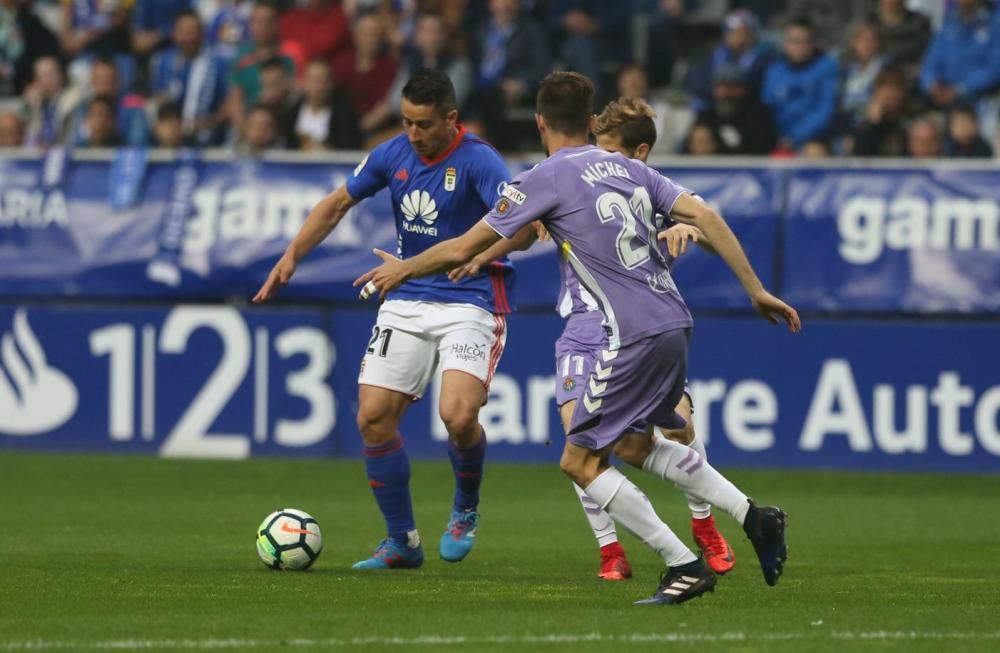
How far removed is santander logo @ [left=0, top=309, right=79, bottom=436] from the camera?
1527 centimetres

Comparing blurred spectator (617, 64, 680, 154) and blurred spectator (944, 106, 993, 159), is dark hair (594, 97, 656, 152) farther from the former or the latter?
blurred spectator (617, 64, 680, 154)

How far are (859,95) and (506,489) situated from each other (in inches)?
220

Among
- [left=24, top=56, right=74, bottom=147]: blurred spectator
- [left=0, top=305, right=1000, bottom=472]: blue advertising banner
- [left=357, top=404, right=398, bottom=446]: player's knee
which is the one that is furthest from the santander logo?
[left=357, top=404, right=398, bottom=446]: player's knee

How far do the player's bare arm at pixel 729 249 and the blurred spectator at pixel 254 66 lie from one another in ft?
34.1

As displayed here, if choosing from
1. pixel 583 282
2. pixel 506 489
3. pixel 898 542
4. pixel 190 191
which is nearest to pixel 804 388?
pixel 506 489

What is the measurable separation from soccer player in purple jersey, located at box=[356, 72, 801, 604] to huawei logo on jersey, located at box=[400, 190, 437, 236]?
158cm

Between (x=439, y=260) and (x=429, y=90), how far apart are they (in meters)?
1.59

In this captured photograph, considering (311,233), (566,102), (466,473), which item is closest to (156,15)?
(311,233)

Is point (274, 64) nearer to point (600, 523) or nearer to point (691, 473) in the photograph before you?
point (600, 523)

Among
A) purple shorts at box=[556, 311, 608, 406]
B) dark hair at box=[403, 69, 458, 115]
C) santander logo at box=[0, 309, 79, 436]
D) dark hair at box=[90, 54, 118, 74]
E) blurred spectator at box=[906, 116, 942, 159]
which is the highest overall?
dark hair at box=[90, 54, 118, 74]

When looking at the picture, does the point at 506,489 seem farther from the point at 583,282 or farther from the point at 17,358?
the point at 583,282

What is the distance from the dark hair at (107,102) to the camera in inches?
658

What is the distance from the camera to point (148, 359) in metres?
15.2

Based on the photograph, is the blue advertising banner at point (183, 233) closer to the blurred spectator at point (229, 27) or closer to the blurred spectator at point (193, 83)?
the blurred spectator at point (193, 83)
